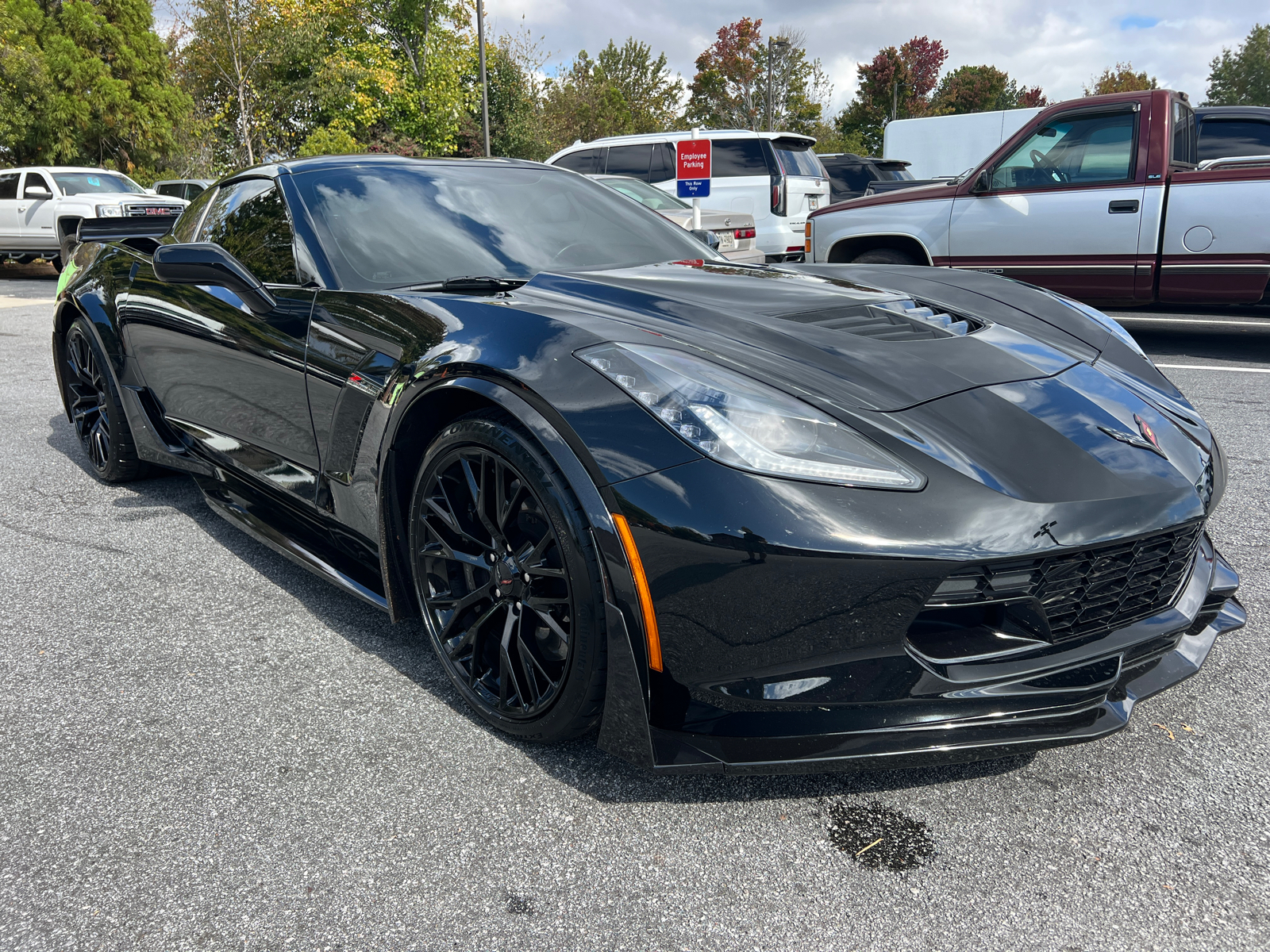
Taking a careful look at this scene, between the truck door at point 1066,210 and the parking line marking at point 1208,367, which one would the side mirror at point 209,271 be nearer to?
the parking line marking at point 1208,367

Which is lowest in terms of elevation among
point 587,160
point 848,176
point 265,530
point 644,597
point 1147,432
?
point 265,530

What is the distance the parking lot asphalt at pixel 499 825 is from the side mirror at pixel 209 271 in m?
0.99

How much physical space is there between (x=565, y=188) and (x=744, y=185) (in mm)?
8361

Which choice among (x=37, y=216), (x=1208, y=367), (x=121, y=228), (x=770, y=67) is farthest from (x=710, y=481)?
(x=770, y=67)

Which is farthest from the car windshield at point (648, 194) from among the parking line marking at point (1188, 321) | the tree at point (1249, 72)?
the tree at point (1249, 72)

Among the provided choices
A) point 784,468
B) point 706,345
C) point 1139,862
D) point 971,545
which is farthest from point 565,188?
point 1139,862

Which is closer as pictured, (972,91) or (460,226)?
(460,226)

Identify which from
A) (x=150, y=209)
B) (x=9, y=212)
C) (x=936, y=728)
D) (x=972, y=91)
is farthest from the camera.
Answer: (x=972, y=91)

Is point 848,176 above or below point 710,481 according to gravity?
above

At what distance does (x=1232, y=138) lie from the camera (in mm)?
7742

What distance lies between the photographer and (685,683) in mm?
1674

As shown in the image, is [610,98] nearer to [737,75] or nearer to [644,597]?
[737,75]

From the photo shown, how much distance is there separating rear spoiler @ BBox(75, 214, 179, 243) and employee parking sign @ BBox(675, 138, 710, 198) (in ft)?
18.0

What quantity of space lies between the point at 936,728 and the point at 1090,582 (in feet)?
1.31
